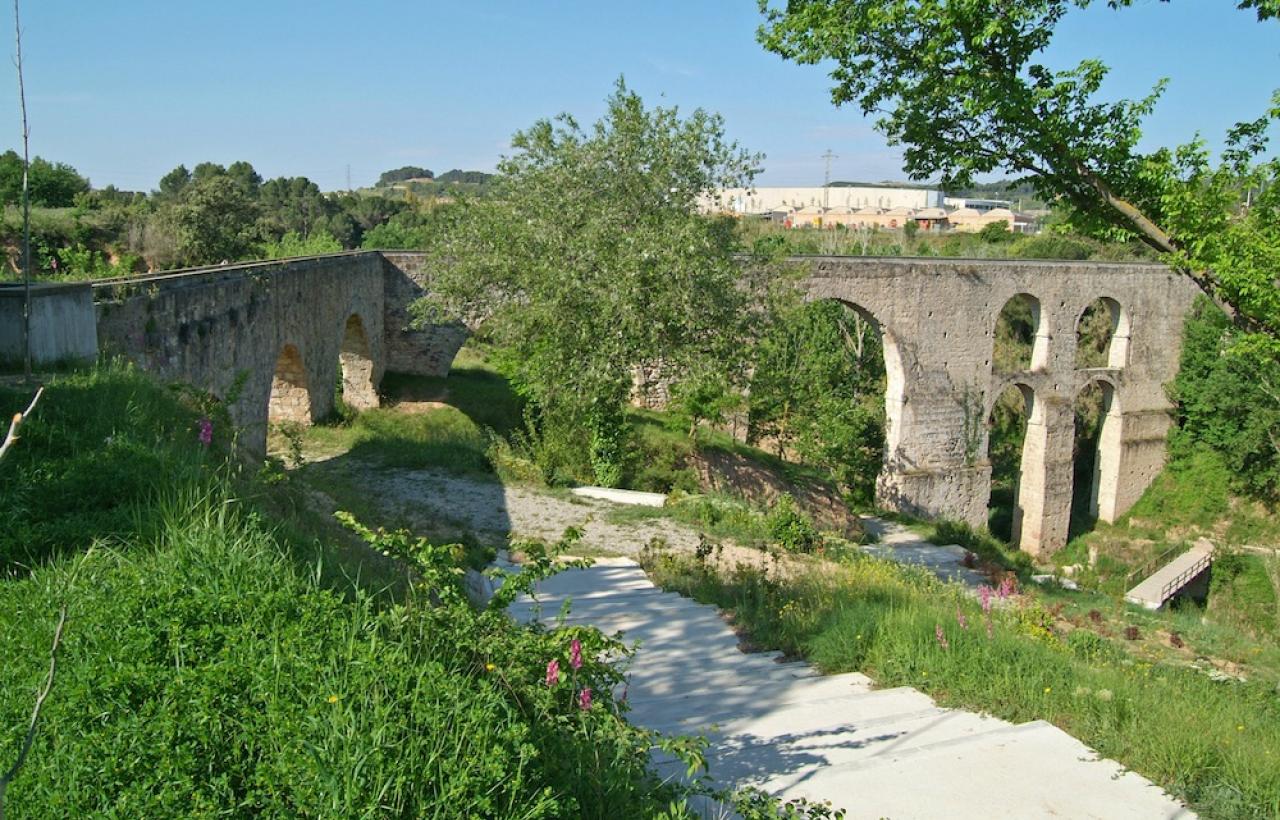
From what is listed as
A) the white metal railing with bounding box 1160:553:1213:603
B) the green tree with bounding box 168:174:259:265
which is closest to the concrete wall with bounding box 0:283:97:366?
the white metal railing with bounding box 1160:553:1213:603

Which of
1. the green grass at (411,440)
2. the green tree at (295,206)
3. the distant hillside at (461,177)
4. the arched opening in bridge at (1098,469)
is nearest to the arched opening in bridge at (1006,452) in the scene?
the arched opening in bridge at (1098,469)

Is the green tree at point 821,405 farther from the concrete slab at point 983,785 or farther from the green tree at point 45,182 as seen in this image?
the green tree at point 45,182

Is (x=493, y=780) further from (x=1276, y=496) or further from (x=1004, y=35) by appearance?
(x=1276, y=496)

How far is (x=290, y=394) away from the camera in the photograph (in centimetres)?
1377

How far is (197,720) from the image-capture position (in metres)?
2.49

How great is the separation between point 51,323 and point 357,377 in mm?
10826

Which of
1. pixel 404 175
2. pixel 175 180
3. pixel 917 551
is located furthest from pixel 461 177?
pixel 917 551

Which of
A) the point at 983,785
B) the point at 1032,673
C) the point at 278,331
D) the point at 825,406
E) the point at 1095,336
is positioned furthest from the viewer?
the point at 1095,336

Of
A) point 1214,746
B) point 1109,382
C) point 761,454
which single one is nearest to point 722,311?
point 761,454

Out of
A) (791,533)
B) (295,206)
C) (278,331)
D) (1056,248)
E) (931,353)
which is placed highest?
(295,206)

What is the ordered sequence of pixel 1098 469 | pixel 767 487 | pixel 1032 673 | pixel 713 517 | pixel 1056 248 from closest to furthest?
pixel 1032 673 < pixel 713 517 < pixel 767 487 < pixel 1098 469 < pixel 1056 248

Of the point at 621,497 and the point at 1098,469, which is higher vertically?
the point at 621,497

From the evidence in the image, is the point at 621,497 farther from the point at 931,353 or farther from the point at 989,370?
the point at 989,370

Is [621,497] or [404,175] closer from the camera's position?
[621,497]
